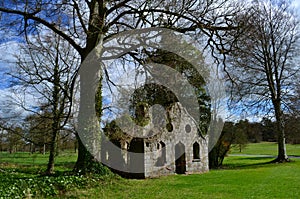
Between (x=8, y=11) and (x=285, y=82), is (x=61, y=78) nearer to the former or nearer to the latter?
(x=8, y=11)

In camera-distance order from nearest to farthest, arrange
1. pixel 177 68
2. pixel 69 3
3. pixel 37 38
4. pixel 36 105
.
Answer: pixel 69 3 → pixel 177 68 → pixel 37 38 → pixel 36 105

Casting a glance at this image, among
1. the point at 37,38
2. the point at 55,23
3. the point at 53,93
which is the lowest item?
the point at 53,93

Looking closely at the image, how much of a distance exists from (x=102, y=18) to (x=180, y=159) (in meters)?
10.9

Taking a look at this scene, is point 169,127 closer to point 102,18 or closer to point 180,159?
point 180,159

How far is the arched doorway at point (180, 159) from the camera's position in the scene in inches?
712

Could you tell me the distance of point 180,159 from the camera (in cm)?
1834

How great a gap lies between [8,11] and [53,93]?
7.96 metres

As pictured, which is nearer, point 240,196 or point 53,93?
point 240,196

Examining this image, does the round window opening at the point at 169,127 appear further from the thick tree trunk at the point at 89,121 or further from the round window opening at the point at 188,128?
the thick tree trunk at the point at 89,121

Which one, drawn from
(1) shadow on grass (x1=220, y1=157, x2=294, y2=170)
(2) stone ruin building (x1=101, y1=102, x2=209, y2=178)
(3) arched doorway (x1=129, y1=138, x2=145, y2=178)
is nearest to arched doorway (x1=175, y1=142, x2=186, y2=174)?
(2) stone ruin building (x1=101, y1=102, x2=209, y2=178)

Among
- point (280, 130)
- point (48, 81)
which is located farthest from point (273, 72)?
point (48, 81)

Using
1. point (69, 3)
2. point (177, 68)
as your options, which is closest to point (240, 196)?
point (177, 68)

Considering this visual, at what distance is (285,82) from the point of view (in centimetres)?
2425

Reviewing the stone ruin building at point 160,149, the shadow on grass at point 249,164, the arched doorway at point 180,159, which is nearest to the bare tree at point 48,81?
the stone ruin building at point 160,149
